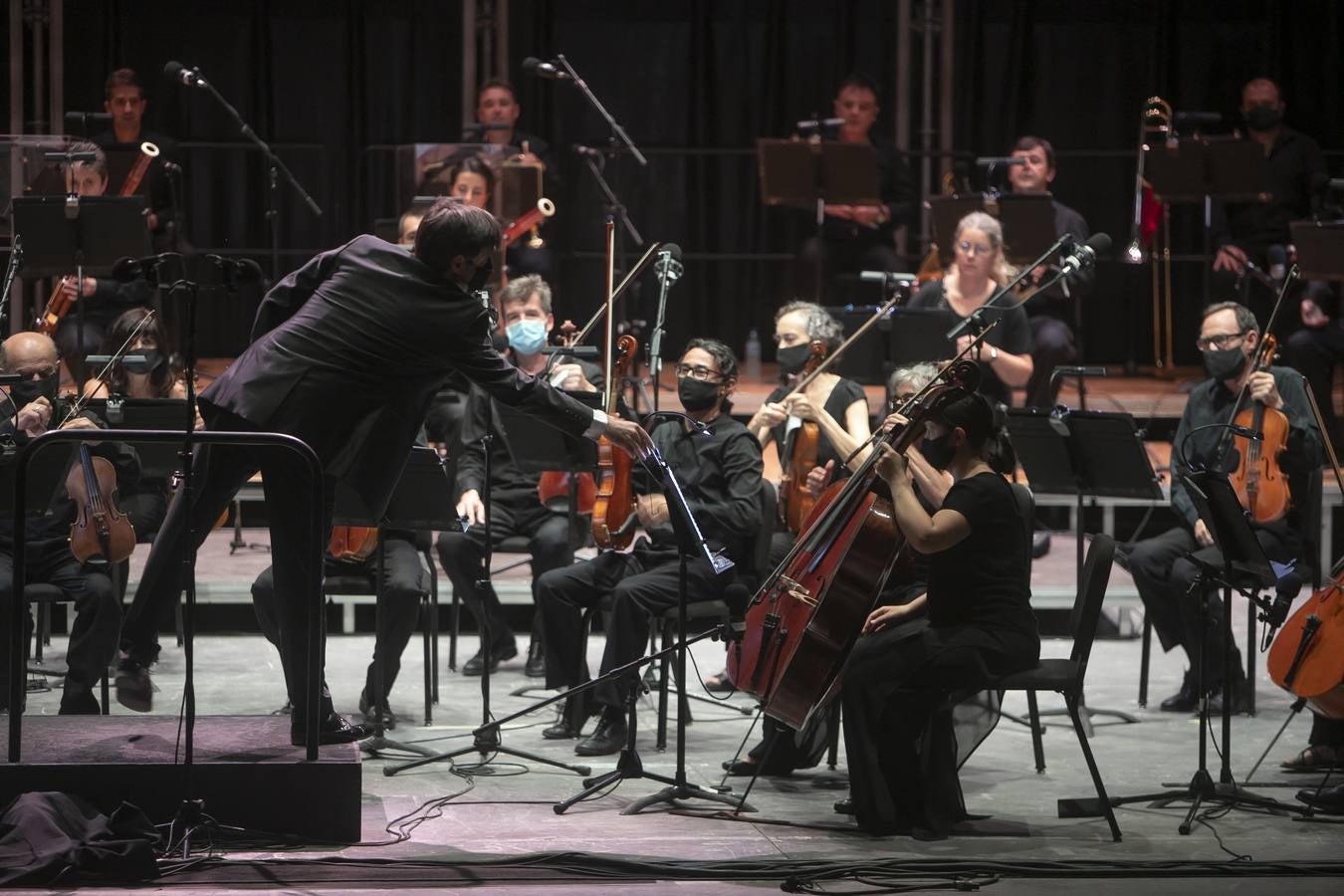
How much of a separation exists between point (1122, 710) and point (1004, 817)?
1.61m

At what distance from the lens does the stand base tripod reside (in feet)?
17.0

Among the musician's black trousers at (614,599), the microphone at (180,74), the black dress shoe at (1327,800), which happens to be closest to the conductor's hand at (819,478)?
the musician's black trousers at (614,599)

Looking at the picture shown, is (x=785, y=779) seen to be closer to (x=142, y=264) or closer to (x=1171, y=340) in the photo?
(x=142, y=264)

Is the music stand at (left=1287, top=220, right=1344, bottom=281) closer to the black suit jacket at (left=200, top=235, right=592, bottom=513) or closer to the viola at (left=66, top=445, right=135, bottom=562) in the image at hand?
the black suit jacket at (left=200, top=235, right=592, bottom=513)

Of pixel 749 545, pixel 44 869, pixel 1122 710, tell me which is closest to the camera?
pixel 44 869

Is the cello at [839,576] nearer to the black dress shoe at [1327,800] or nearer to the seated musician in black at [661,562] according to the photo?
the seated musician in black at [661,562]

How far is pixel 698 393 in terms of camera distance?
20.0 feet

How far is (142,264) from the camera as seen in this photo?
173 inches

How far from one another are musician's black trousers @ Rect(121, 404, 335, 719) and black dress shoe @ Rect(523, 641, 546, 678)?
2.07 metres

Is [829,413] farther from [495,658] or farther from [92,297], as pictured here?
[92,297]

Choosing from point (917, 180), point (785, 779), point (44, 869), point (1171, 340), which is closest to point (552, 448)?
point (785, 779)

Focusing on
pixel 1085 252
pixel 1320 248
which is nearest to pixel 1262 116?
pixel 1320 248

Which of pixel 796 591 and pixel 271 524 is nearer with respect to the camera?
pixel 271 524

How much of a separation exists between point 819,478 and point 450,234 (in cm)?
215
